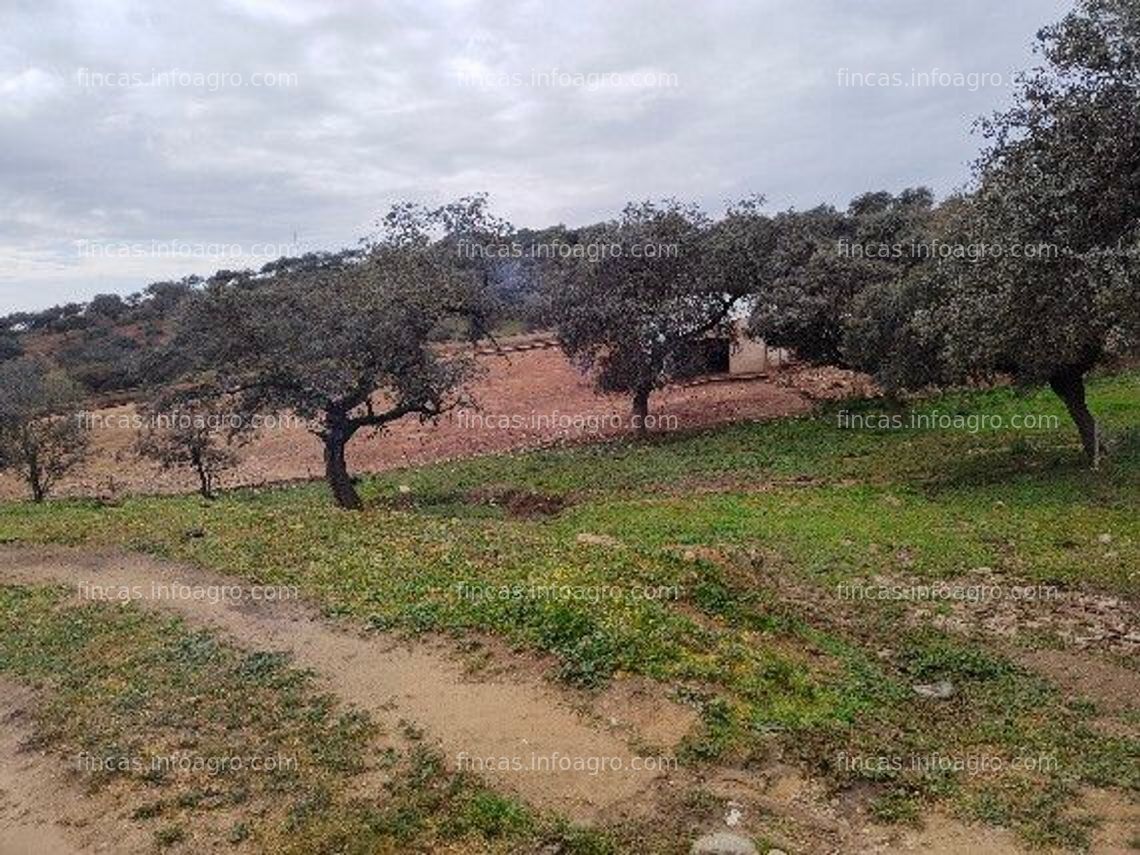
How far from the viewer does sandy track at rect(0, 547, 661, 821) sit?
877 centimetres

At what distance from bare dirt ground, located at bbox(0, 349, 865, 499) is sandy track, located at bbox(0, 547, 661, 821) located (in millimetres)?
18192

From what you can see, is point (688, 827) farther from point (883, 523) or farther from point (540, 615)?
point (883, 523)

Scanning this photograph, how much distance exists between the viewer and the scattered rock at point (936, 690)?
10.9 m

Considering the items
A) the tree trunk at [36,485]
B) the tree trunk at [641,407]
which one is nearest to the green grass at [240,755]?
the tree trunk at [36,485]

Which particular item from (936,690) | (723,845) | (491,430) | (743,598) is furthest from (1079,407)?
(491,430)

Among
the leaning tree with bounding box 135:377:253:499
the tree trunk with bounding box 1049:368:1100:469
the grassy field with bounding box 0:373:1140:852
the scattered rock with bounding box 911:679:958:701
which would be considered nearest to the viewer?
the grassy field with bounding box 0:373:1140:852

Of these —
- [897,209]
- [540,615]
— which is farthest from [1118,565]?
[897,209]

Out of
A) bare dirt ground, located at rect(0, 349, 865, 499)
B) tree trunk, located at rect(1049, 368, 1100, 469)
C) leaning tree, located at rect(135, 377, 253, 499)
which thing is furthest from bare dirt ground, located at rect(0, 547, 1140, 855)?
bare dirt ground, located at rect(0, 349, 865, 499)

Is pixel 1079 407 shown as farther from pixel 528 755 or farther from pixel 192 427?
pixel 192 427

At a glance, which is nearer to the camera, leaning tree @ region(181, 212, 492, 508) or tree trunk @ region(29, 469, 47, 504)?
leaning tree @ region(181, 212, 492, 508)

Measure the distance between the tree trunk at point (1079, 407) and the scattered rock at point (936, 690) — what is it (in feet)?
39.8

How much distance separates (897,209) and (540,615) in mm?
32873

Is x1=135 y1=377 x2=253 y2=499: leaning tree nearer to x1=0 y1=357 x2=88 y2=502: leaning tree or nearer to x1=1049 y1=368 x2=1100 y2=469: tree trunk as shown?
x1=0 y1=357 x2=88 y2=502: leaning tree

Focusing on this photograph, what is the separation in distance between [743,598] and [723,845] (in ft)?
17.0
